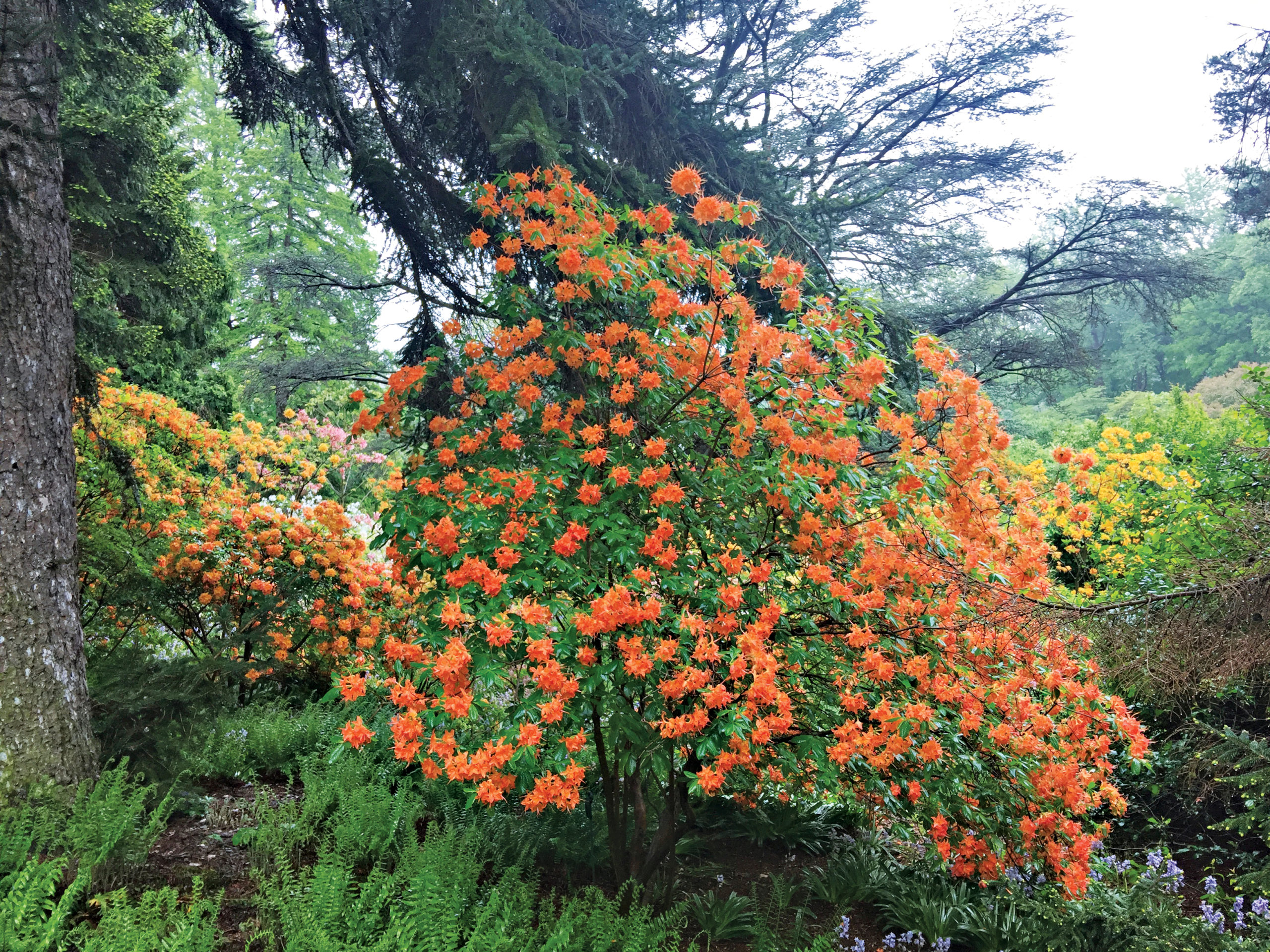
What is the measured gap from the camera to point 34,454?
355cm

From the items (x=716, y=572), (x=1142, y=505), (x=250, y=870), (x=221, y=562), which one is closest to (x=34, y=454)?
(x=250, y=870)

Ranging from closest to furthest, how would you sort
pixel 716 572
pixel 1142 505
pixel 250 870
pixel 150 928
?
pixel 150 928 → pixel 716 572 → pixel 250 870 → pixel 1142 505

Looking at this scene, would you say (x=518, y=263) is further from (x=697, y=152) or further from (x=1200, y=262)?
(x=1200, y=262)

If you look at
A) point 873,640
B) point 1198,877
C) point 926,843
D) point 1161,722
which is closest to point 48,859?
point 873,640

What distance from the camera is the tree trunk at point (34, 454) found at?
11.3 ft

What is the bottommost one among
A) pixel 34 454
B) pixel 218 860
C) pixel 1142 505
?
pixel 218 860

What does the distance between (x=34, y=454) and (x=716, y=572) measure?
309 centimetres

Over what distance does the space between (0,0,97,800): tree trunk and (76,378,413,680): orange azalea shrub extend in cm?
188

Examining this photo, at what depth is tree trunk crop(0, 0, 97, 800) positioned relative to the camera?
136 inches

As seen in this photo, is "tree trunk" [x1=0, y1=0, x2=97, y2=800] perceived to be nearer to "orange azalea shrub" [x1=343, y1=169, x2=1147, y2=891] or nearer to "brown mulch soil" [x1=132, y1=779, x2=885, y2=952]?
"brown mulch soil" [x1=132, y1=779, x2=885, y2=952]

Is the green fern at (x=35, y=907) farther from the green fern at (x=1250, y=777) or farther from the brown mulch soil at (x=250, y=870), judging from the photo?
the green fern at (x=1250, y=777)

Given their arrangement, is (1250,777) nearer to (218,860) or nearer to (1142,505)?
(218,860)

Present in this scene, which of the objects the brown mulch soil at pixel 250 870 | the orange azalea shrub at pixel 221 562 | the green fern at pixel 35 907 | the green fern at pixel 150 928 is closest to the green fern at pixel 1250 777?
the brown mulch soil at pixel 250 870

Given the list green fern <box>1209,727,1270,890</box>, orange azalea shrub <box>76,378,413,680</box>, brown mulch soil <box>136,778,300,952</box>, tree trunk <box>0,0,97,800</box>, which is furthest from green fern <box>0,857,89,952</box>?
green fern <box>1209,727,1270,890</box>
